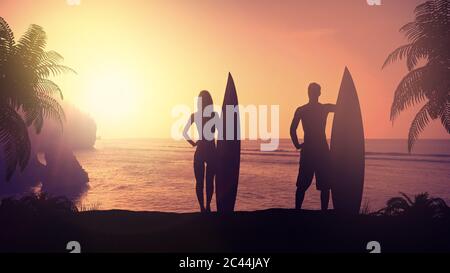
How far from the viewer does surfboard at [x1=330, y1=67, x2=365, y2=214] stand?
916 cm

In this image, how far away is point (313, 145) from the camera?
349 inches

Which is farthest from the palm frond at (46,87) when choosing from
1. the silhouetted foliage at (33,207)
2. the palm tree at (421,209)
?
the palm tree at (421,209)

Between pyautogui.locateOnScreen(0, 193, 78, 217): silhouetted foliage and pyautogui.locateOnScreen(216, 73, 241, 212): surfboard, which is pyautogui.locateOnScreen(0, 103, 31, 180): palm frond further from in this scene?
pyautogui.locateOnScreen(216, 73, 241, 212): surfboard

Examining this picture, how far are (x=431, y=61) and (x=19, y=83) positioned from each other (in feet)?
41.3

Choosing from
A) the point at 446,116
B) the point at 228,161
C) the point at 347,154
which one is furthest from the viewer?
the point at 446,116

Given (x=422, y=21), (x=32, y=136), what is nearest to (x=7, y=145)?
(x=422, y=21)

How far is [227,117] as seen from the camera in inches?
364

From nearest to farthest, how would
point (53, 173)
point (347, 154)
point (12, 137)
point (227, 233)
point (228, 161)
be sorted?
point (227, 233) < point (347, 154) < point (228, 161) < point (12, 137) < point (53, 173)

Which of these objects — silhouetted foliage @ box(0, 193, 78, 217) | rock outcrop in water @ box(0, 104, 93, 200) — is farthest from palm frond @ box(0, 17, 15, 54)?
rock outcrop in water @ box(0, 104, 93, 200)

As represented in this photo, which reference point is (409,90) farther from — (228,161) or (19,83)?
(19,83)

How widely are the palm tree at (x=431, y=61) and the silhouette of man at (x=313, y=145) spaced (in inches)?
218

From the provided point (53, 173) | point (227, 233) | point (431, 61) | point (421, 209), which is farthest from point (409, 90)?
point (53, 173)

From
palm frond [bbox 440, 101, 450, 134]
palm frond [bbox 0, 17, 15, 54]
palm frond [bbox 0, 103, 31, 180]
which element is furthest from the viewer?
palm frond [bbox 440, 101, 450, 134]
